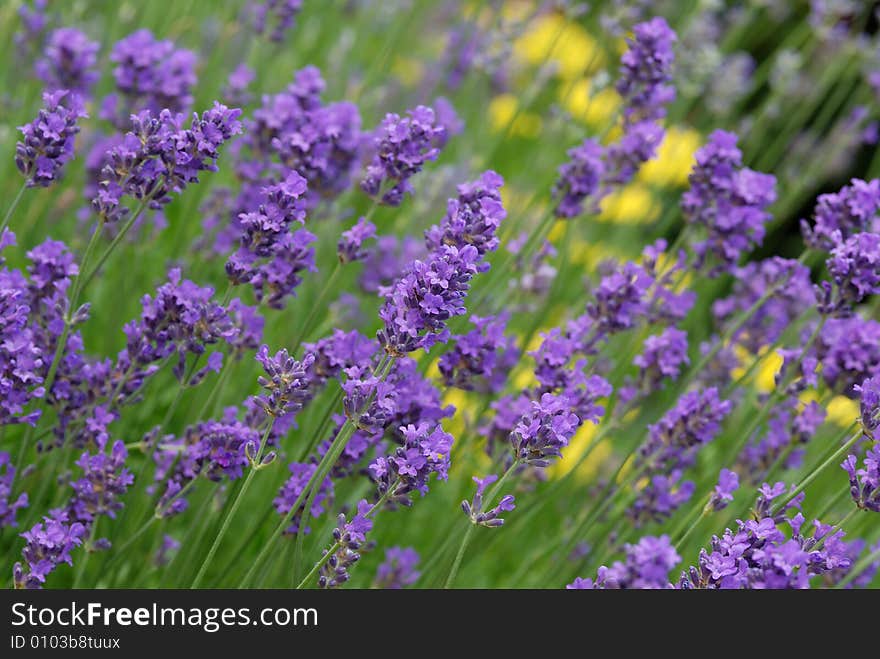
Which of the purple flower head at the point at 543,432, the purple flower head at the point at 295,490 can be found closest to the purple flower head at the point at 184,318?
the purple flower head at the point at 295,490

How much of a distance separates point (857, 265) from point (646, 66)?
0.86 m

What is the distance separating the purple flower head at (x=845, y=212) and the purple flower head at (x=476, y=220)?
2.92 ft

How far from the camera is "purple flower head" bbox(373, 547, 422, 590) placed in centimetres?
273

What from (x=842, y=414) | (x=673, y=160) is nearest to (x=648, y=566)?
(x=842, y=414)

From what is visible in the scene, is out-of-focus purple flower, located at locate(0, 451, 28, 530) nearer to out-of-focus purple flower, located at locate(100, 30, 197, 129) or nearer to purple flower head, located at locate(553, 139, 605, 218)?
out-of-focus purple flower, located at locate(100, 30, 197, 129)

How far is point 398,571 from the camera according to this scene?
2754mm

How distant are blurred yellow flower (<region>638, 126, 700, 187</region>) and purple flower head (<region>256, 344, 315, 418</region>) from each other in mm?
3338

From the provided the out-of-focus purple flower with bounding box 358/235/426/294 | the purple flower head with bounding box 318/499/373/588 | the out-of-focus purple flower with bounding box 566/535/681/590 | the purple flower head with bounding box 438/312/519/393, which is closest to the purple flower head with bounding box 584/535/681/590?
the out-of-focus purple flower with bounding box 566/535/681/590

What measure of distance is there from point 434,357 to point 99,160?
130 cm

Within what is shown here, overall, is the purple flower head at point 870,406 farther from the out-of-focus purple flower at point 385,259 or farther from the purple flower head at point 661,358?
the out-of-focus purple flower at point 385,259
